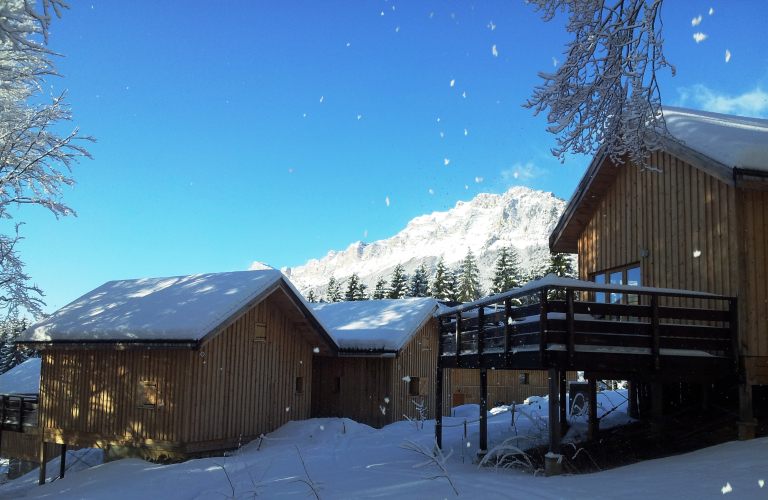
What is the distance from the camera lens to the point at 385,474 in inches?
411

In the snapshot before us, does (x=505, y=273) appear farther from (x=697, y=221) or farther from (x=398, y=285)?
(x=697, y=221)

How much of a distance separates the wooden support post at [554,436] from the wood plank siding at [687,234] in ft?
12.6

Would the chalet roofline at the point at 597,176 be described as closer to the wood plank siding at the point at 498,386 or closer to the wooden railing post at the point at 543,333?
the wooden railing post at the point at 543,333

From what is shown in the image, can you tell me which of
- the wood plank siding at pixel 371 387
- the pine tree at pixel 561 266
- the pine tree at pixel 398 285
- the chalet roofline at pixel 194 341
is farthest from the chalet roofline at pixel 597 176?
the pine tree at pixel 398 285

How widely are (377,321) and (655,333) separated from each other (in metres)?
15.9

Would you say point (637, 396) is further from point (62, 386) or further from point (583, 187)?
point (62, 386)

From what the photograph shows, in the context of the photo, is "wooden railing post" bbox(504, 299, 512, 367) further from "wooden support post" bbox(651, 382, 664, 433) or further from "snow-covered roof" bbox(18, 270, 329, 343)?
"snow-covered roof" bbox(18, 270, 329, 343)

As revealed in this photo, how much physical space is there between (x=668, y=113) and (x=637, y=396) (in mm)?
6521

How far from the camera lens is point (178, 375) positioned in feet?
52.9

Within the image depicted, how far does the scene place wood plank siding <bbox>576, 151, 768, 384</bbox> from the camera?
10492mm

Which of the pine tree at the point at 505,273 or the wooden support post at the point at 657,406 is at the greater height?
the pine tree at the point at 505,273

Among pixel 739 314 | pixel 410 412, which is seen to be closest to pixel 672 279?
pixel 739 314

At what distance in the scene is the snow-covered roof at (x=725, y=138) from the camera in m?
10.3

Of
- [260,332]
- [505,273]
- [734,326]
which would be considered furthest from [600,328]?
[505,273]
